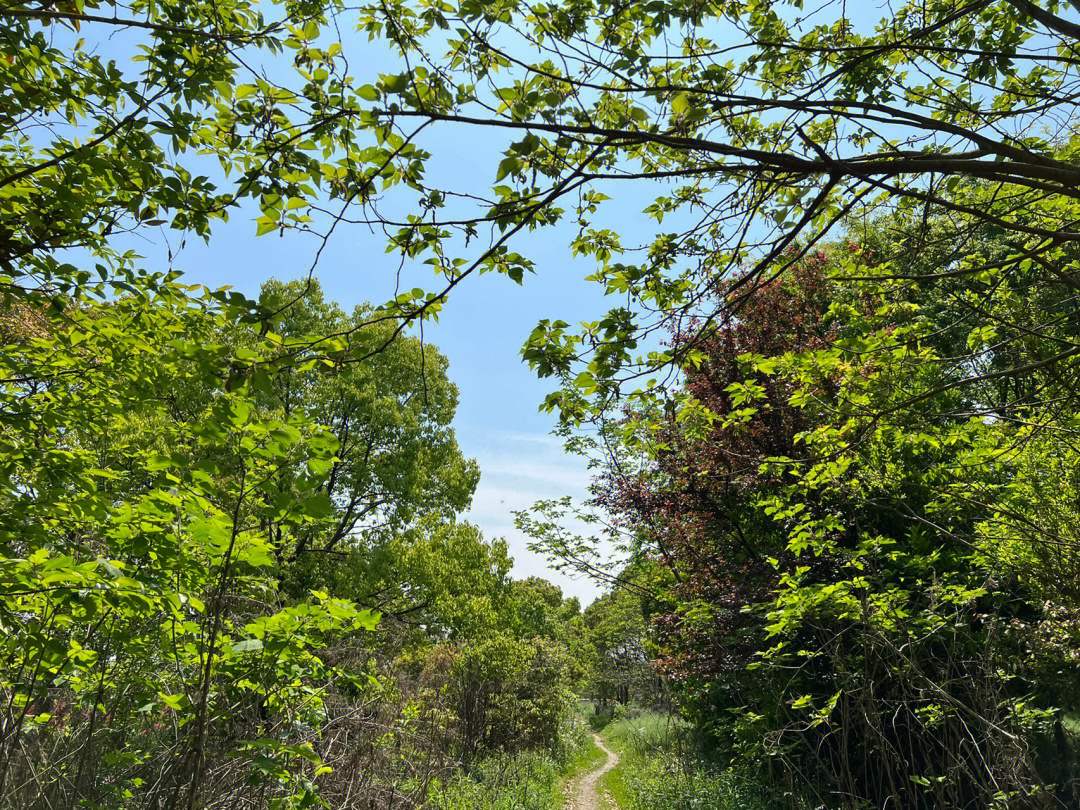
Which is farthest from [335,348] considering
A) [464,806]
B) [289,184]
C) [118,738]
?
[464,806]

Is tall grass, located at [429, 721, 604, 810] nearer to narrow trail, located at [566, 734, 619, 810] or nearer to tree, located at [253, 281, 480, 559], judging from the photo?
narrow trail, located at [566, 734, 619, 810]

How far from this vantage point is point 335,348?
226cm

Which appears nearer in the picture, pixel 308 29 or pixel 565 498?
pixel 308 29

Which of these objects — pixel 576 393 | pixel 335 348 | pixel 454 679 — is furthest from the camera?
pixel 454 679

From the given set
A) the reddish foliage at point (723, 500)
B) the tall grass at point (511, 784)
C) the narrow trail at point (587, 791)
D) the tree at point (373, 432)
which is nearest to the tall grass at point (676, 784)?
the narrow trail at point (587, 791)

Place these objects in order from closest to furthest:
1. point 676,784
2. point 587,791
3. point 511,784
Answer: point 676,784 < point 511,784 < point 587,791

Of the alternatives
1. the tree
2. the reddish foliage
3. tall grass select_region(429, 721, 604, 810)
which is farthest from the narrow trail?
the tree

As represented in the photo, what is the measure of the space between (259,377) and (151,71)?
204cm

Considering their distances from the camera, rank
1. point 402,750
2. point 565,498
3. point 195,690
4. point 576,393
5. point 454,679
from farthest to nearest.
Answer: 1. point 454,679
2. point 565,498
3. point 402,750
4. point 576,393
5. point 195,690

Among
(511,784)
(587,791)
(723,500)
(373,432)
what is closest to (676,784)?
(511,784)

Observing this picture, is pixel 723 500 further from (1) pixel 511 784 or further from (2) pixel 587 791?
(2) pixel 587 791

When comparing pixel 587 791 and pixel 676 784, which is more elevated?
pixel 676 784

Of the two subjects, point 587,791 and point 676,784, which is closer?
point 676,784

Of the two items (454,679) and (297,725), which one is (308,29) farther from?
(454,679)
